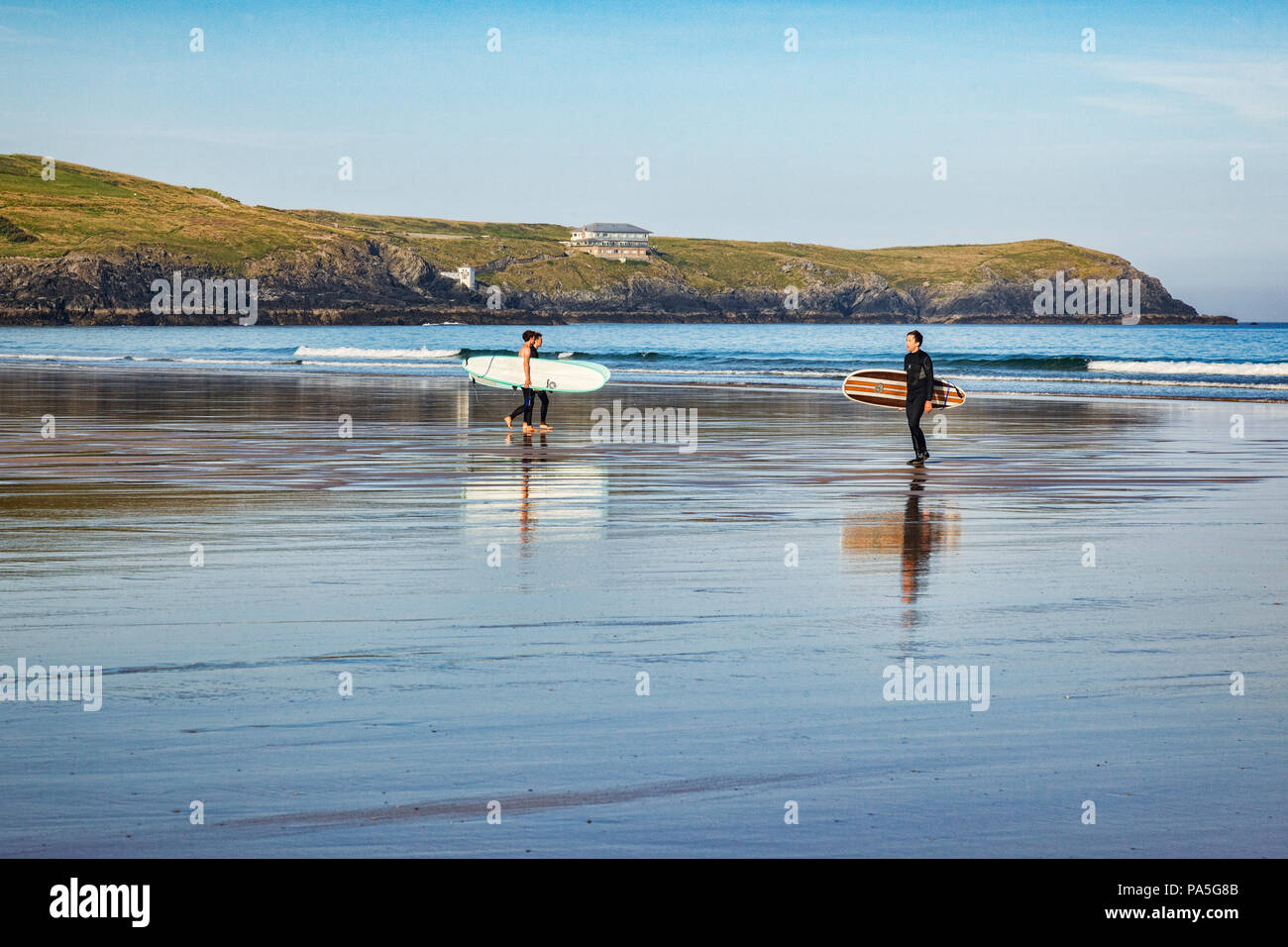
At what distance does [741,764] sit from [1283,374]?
162 ft

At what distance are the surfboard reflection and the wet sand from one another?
0.36 ft

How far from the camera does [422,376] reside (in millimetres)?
49062

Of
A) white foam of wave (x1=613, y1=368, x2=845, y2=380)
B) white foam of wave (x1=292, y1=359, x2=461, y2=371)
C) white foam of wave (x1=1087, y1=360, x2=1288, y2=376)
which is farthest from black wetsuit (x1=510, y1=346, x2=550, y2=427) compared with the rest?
white foam of wave (x1=1087, y1=360, x2=1288, y2=376)

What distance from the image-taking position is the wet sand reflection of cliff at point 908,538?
1024cm

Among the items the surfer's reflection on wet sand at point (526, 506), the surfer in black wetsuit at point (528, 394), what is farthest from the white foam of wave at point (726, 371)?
the surfer's reflection on wet sand at point (526, 506)

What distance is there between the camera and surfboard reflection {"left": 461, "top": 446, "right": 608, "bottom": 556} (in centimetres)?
1270

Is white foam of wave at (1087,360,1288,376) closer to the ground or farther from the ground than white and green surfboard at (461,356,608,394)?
farther from the ground

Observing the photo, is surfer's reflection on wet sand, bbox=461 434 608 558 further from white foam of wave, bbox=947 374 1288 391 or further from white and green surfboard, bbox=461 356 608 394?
white foam of wave, bbox=947 374 1288 391

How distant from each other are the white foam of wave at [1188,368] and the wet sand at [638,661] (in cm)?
3617

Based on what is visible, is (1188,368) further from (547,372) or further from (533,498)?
(533,498)

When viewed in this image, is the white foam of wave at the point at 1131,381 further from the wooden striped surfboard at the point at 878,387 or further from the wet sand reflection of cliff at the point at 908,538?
the wet sand reflection of cliff at the point at 908,538

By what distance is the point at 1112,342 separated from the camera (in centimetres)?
12194
